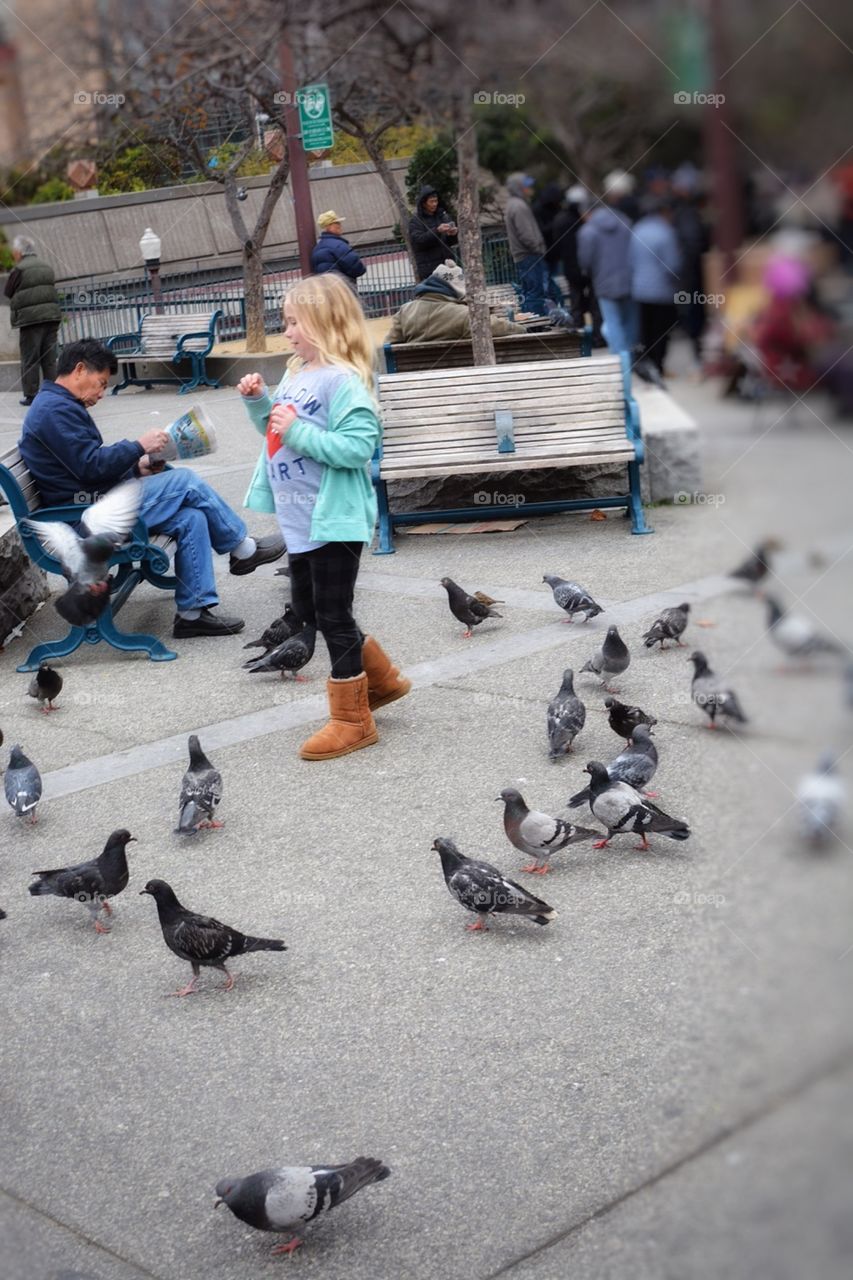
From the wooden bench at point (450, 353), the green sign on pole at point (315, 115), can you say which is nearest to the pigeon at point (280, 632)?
the green sign on pole at point (315, 115)

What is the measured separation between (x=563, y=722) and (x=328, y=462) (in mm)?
1373

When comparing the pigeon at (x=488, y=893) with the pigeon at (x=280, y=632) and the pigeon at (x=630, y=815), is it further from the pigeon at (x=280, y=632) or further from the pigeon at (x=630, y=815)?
the pigeon at (x=280, y=632)

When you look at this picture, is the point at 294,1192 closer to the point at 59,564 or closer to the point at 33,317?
the point at 59,564

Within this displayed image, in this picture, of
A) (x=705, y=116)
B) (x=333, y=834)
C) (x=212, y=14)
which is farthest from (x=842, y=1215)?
(x=333, y=834)

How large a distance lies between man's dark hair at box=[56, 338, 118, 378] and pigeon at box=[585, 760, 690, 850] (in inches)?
146

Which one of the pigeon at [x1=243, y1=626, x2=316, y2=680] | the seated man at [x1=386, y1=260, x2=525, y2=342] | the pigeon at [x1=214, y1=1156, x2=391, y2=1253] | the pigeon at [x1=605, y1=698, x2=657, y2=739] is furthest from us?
the seated man at [x1=386, y1=260, x2=525, y2=342]

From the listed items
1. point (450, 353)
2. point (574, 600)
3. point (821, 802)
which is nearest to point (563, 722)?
Answer: point (574, 600)

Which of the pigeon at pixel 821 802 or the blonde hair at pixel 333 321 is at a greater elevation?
the pigeon at pixel 821 802

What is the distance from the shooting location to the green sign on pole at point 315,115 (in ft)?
3.82

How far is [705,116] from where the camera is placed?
458mm

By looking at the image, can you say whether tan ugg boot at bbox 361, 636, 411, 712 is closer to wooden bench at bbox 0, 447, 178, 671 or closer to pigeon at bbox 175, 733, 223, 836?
pigeon at bbox 175, 733, 223, 836

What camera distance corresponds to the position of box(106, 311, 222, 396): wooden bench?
1728 centimetres

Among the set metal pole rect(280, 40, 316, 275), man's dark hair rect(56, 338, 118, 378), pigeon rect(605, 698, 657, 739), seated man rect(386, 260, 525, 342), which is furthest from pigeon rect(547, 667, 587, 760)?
seated man rect(386, 260, 525, 342)

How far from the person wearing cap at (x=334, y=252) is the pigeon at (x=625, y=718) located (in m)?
5.78
